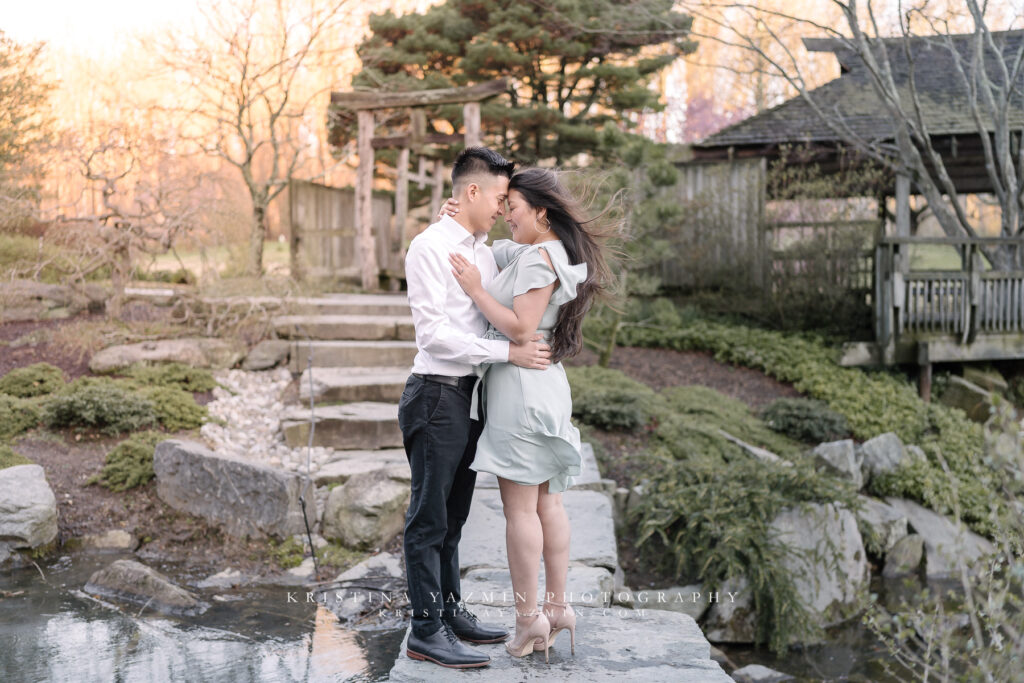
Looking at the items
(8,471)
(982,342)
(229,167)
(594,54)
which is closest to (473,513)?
(8,471)

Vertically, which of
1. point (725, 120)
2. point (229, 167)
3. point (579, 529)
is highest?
point (725, 120)

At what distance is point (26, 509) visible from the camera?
4641 mm

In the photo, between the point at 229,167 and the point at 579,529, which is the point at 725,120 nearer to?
the point at 229,167

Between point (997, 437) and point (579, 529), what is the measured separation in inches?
117

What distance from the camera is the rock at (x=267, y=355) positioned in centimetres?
769

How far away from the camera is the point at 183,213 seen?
7848 millimetres

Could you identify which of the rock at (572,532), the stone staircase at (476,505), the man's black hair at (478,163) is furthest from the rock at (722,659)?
the man's black hair at (478,163)

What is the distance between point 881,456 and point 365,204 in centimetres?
729

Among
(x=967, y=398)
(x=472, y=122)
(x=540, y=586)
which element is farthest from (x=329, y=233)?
(x=540, y=586)

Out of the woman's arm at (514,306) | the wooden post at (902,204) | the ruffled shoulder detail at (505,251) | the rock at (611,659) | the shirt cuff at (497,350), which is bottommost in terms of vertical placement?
the rock at (611,659)

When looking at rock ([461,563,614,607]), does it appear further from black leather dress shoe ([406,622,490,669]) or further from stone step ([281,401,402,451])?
stone step ([281,401,402,451])

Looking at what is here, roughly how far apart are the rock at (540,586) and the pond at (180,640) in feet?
1.33

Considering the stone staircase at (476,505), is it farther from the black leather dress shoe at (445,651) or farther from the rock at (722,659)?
the rock at (722,659)

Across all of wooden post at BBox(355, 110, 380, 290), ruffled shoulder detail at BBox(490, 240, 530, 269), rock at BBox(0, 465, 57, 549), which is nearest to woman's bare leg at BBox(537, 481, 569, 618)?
ruffled shoulder detail at BBox(490, 240, 530, 269)
